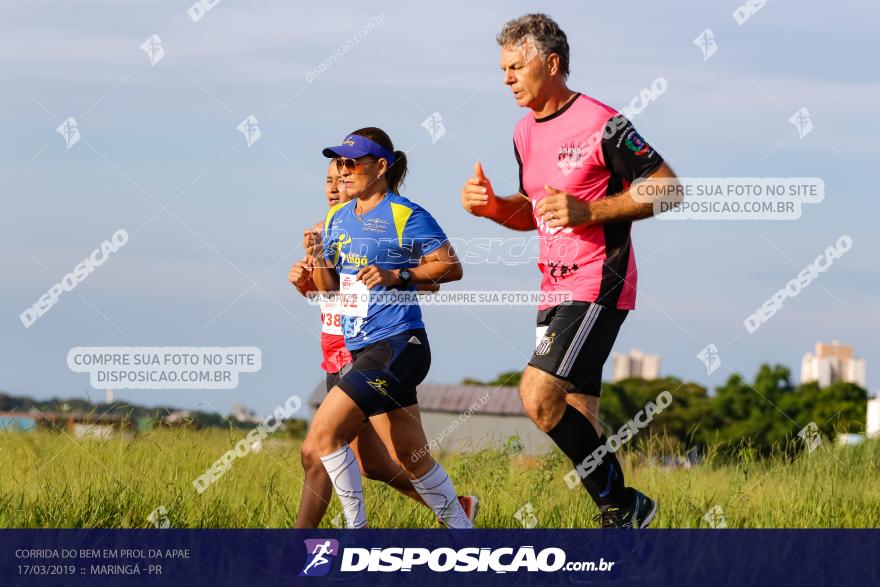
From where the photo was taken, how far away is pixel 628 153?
6188 mm

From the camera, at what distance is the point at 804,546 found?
6.54 meters

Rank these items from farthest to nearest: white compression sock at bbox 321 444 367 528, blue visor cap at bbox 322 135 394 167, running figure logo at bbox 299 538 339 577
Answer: blue visor cap at bbox 322 135 394 167, white compression sock at bbox 321 444 367 528, running figure logo at bbox 299 538 339 577

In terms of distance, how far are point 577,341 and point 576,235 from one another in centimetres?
52

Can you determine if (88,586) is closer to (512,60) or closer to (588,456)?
(588,456)

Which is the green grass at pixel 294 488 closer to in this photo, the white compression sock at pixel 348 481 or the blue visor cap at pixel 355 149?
the white compression sock at pixel 348 481

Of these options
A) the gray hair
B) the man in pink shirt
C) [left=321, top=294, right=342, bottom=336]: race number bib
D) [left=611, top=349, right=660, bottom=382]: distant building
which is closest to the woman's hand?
[left=321, top=294, right=342, bottom=336]: race number bib

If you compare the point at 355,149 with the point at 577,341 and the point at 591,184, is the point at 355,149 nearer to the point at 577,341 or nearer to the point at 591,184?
the point at 591,184

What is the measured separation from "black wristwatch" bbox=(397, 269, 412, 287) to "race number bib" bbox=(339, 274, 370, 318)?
0.19 m

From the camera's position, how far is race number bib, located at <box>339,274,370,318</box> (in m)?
6.61

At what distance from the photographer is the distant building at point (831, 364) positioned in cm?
6293

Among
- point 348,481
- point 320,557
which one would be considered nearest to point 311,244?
point 348,481

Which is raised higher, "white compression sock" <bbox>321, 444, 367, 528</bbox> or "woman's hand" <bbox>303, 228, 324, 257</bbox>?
"woman's hand" <bbox>303, 228, 324, 257</bbox>

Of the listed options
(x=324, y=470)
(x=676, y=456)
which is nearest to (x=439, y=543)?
(x=324, y=470)

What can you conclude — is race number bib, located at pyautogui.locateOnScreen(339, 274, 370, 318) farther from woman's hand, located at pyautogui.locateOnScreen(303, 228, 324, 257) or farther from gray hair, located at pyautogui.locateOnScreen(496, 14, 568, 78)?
gray hair, located at pyautogui.locateOnScreen(496, 14, 568, 78)
